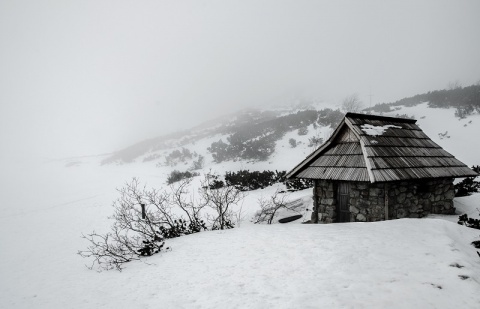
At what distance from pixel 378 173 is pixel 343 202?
232 cm

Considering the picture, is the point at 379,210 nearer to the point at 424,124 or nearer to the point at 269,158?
the point at 269,158

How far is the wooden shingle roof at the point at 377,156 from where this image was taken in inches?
290

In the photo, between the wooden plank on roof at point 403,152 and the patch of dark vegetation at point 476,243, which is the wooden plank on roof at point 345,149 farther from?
the patch of dark vegetation at point 476,243

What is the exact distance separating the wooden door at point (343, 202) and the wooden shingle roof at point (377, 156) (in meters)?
1.03

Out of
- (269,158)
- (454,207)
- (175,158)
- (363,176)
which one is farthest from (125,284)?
(175,158)

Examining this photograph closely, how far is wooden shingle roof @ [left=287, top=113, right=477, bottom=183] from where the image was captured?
738 centimetres

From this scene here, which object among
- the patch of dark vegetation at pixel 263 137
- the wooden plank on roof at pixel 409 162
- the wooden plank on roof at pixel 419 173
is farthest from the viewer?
the patch of dark vegetation at pixel 263 137

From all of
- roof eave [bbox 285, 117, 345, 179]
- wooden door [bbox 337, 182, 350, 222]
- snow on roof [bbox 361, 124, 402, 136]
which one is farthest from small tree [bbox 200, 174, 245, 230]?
snow on roof [bbox 361, 124, 402, 136]

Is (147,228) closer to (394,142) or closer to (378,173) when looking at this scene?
(378,173)

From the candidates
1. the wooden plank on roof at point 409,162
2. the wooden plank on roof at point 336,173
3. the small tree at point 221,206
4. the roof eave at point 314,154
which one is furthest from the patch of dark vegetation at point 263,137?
the wooden plank on roof at point 409,162

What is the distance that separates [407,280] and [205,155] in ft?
97.5

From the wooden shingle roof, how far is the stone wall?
0.52 metres

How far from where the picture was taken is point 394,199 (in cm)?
772

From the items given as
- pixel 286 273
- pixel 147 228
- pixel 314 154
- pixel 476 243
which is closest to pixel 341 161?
pixel 314 154
